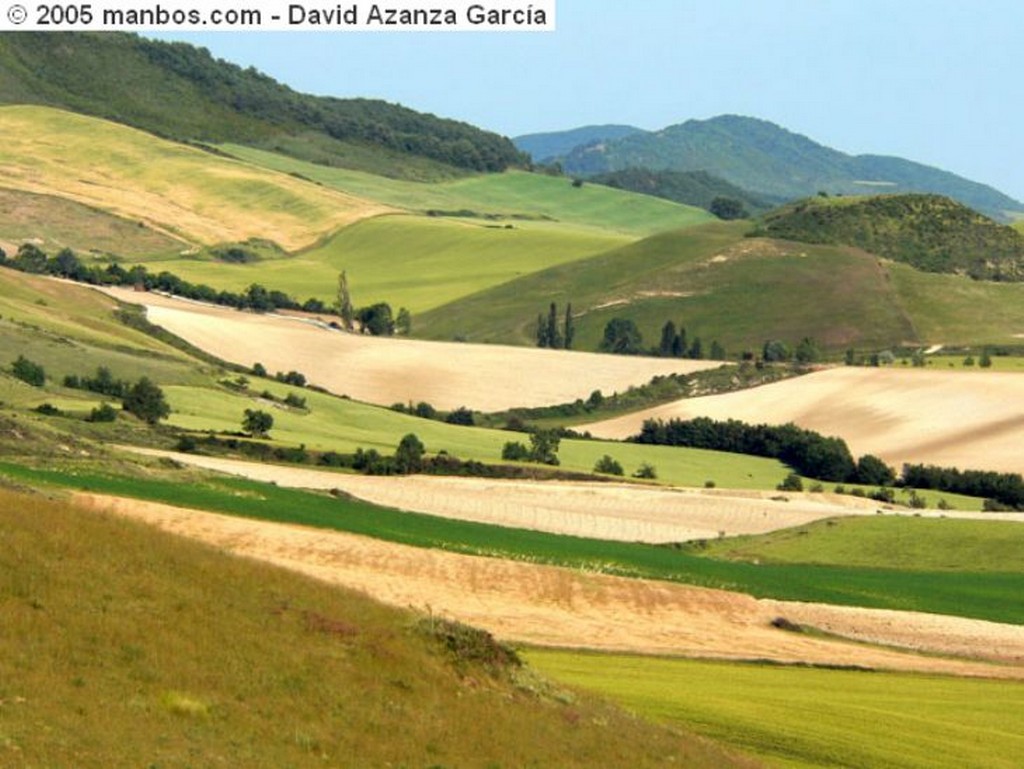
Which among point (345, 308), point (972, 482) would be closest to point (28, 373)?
point (972, 482)

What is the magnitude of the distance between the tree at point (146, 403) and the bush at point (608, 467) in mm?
20983

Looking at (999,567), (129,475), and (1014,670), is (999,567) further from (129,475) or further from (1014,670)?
(129,475)

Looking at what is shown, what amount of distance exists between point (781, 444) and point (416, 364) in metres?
31.9

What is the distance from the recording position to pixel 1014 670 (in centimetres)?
5281

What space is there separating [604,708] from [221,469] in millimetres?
49438

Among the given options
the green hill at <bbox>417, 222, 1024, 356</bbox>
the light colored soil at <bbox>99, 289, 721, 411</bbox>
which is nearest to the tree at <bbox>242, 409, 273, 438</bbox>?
the light colored soil at <bbox>99, 289, 721, 411</bbox>

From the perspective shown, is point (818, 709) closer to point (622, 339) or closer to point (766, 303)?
point (622, 339)

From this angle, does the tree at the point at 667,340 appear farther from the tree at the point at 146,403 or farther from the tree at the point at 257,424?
the tree at the point at 146,403

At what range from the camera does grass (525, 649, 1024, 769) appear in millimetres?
35469

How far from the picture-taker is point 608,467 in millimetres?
101250

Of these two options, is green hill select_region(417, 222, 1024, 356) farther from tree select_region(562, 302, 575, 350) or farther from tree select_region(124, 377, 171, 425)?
tree select_region(124, 377, 171, 425)

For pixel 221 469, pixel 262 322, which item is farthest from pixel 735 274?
pixel 221 469

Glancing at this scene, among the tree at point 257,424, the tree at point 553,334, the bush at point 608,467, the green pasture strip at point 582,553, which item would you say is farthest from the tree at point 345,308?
the green pasture strip at point 582,553

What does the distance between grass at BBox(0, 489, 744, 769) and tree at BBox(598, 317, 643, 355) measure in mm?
135265
